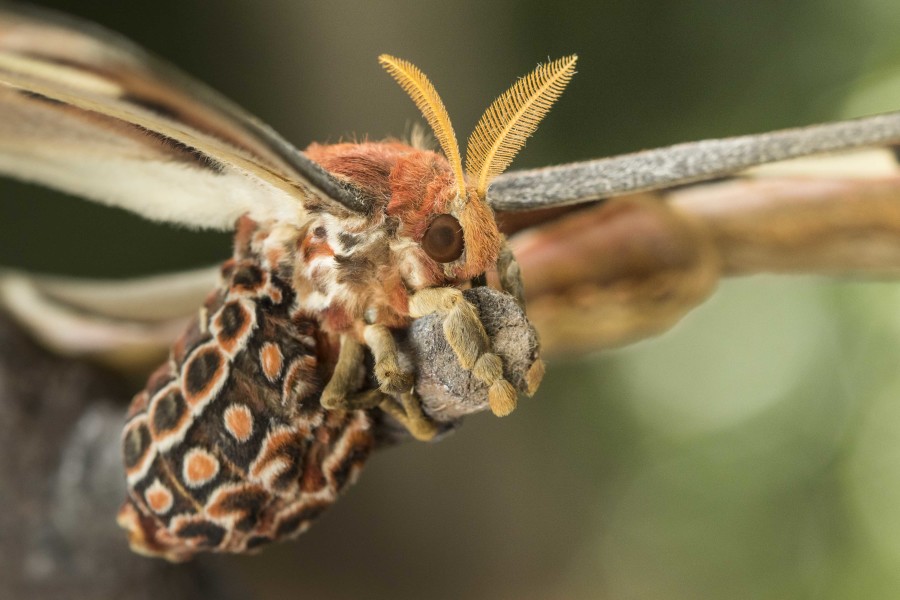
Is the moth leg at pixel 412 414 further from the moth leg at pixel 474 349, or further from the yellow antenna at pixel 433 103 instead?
the yellow antenna at pixel 433 103

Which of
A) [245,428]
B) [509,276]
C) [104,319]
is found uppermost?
[104,319]

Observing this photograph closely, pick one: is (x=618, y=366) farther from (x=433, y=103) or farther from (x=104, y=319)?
(x=433, y=103)

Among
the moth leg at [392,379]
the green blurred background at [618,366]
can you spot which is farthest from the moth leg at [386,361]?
the green blurred background at [618,366]

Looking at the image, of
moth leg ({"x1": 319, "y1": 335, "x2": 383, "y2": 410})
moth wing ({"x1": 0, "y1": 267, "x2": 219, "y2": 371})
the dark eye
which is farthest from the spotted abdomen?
moth wing ({"x1": 0, "y1": 267, "x2": 219, "y2": 371})

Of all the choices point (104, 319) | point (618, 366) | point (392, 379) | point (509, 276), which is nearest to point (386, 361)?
point (392, 379)

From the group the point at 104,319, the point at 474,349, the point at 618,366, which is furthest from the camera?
the point at 618,366

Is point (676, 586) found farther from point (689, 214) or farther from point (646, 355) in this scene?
point (689, 214)
